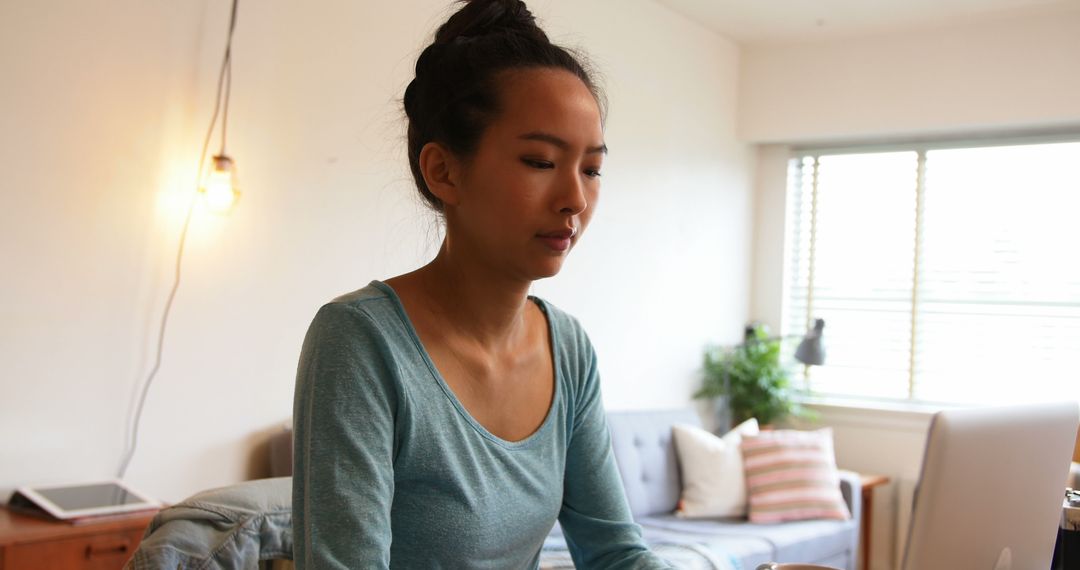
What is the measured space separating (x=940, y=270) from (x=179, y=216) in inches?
159

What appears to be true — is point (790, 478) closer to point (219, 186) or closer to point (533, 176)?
point (219, 186)

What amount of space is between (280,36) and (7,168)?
0.99 metres

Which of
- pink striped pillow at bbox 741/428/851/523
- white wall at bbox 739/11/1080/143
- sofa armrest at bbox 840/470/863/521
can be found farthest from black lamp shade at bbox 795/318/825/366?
white wall at bbox 739/11/1080/143

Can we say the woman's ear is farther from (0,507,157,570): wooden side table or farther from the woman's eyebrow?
(0,507,157,570): wooden side table

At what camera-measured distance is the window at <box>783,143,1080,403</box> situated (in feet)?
17.1

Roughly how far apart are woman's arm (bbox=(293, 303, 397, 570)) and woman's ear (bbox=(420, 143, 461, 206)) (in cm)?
20

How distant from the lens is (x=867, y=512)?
5316mm

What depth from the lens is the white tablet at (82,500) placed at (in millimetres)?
2543

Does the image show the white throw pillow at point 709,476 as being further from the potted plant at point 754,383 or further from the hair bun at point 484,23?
the hair bun at point 484,23

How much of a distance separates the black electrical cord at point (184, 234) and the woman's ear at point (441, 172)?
1990mm

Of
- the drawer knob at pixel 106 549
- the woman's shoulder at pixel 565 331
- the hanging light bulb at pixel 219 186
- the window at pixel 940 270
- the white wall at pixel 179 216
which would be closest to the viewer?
the woman's shoulder at pixel 565 331

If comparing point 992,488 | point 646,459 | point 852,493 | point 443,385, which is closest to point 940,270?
point 852,493

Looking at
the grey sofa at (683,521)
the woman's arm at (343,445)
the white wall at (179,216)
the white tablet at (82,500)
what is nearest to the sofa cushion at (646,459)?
the grey sofa at (683,521)

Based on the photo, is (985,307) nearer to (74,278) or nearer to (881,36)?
(881,36)
